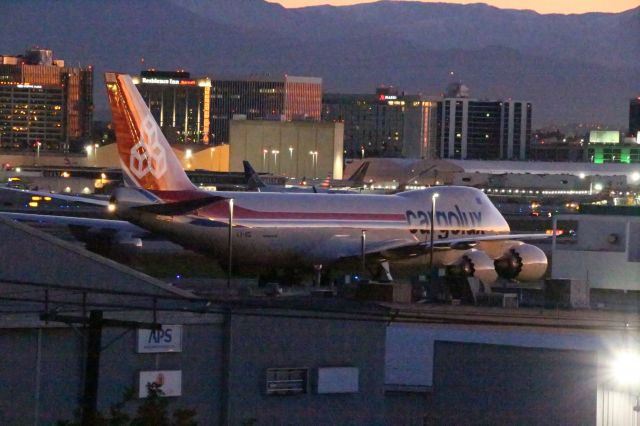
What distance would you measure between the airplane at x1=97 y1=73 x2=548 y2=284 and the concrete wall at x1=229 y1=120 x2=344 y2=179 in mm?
93419

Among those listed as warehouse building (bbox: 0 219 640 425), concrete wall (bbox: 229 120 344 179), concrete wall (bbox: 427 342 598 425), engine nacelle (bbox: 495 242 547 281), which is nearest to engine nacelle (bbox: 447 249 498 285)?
engine nacelle (bbox: 495 242 547 281)

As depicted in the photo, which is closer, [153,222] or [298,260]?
[153,222]

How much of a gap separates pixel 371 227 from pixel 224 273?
6051mm

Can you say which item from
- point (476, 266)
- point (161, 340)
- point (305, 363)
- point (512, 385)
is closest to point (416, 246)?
point (476, 266)

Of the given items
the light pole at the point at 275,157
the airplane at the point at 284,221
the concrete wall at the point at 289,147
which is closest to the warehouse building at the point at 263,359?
the airplane at the point at 284,221

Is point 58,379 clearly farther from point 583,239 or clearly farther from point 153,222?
point 583,239

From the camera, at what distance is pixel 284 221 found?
47.8 metres

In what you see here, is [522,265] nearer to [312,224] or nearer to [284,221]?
[312,224]

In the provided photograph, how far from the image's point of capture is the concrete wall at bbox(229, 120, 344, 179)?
146 m

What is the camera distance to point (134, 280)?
2666cm

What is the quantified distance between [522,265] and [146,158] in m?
13.9

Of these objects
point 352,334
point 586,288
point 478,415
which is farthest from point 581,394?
point 586,288

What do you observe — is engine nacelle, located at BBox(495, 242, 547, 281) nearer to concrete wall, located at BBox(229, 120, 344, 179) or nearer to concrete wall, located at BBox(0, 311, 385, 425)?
concrete wall, located at BBox(0, 311, 385, 425)

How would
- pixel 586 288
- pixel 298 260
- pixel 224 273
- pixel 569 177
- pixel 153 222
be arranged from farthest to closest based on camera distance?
pixel 569 177 < pixel 224 273 < pixel 298 260 < pixel 153 222 < pixel 586 288
